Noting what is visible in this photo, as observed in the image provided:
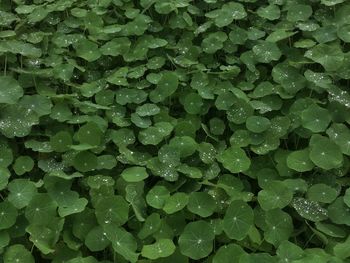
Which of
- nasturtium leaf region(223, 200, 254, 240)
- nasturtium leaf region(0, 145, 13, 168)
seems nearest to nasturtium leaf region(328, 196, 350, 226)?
nasturtium leaf region(223, 200, 254, 240)

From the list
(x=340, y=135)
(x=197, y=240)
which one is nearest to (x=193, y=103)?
(x=340, y=135)

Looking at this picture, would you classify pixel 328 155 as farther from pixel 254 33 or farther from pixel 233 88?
pixel 254 33

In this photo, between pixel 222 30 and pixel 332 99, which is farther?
pixel 222 30

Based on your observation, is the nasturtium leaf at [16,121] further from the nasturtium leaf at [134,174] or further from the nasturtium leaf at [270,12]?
the nasturtium leaf at [270,12]

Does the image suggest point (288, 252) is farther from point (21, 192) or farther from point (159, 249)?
point (21, 192)

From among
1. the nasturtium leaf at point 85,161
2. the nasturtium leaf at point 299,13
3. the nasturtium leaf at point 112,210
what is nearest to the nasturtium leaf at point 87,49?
the nasturtium leaf at point 85,161

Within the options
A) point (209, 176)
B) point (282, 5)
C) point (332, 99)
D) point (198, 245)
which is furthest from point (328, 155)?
point (282, 5)
